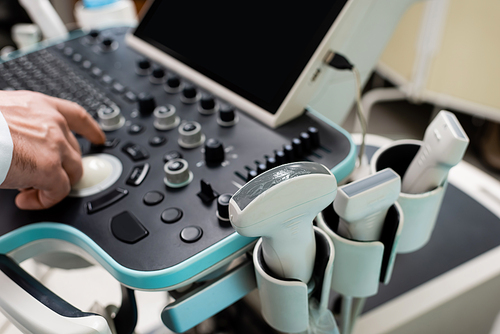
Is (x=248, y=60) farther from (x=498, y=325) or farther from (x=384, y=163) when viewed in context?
(x=498, y=325)

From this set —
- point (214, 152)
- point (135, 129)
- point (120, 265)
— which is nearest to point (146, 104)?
point (135, 129)

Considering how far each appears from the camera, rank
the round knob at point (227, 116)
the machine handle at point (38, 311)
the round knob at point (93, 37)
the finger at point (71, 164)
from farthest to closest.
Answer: the round knob at point (93, 37) → the round knob at point (227, 116) → the finger at point (71, 164) → the machine handle at point (38, 311)

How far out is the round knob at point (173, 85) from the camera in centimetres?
58

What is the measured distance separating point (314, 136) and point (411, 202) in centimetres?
12

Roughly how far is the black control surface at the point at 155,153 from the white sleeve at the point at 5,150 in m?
0.08

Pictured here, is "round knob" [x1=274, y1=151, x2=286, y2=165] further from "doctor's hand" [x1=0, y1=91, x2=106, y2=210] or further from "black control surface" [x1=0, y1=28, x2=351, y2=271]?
"doctor's hand" [x1=0, y1=91, x2=106, y2=210]

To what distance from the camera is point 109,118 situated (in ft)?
1.70

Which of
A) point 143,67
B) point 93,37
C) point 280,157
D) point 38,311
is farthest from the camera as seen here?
point 93,37

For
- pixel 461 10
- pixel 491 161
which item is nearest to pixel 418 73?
pixel 461 10

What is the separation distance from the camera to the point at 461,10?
1.19 metres

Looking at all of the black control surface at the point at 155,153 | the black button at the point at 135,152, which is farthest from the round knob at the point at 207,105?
the black button at the point at 135,152

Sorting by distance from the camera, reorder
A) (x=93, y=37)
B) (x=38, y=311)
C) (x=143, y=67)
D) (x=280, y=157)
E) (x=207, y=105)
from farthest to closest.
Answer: (x=93, y=37)
(x=143, y=67)
(x=207, y=105)
(x=280, y=157)
(x=38, y=311)

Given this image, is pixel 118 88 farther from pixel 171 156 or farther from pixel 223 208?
pixel 223 208

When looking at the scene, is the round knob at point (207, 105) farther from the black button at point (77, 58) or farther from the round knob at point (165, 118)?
the black button at point (77, 58)
